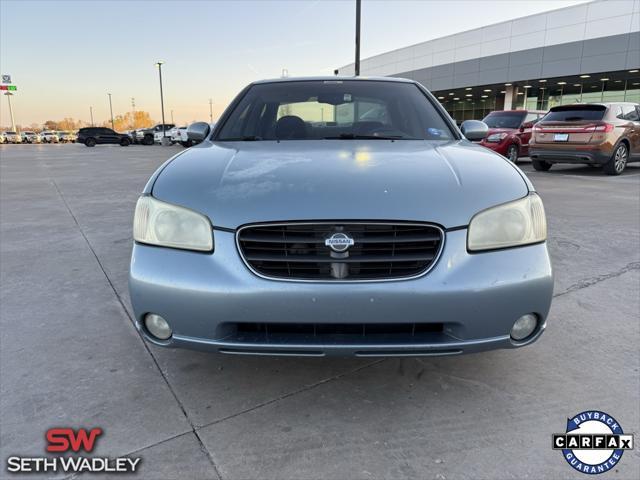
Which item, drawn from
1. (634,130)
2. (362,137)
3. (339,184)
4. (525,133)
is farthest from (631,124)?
(339,184)

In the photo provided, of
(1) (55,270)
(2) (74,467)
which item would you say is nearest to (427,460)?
(2) (74,467)

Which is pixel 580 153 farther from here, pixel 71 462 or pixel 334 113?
→ pixel 71 462

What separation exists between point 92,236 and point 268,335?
154 inches

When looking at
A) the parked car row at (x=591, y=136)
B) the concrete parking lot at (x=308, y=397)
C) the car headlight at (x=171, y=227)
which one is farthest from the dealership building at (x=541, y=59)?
the car headlight at (x=171, y=227)

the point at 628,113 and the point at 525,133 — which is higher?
the point at 628,113

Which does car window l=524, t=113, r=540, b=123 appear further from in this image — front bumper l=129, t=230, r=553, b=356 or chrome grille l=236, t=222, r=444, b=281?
chrome grille l=236, t=222, r=444, b=281

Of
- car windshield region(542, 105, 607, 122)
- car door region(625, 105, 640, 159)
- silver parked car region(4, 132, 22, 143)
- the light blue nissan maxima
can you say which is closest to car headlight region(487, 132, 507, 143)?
car windshield region(542, 105, 607, 122)

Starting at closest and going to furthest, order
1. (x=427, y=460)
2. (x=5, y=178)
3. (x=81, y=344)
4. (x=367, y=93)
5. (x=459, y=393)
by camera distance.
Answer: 1. (x=427, y=460)
2. (x=459, y=393)
3. (x=81, y=344)
4. (x=367, y=93)
5. (x=5, y=178)

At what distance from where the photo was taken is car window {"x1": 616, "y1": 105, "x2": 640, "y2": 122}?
9.87 metres

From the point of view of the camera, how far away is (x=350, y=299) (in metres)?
1.61

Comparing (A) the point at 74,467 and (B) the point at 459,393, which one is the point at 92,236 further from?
(B) the point at 459,393

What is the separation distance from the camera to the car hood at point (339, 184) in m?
1.71

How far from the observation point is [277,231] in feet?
5.58

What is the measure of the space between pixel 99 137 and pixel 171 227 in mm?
38457
